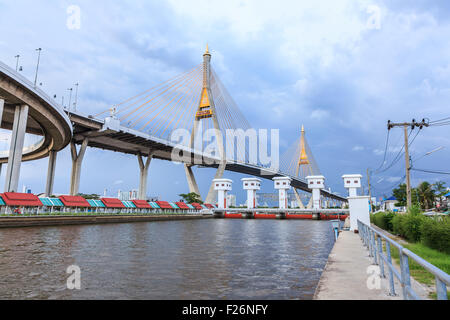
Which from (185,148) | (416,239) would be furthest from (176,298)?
(185,148)

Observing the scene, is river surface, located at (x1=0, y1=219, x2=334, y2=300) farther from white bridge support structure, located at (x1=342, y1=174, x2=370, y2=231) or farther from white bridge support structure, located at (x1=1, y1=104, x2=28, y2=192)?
white bridge support structure, located at (x1=1, y1=104, x2=28, y2=192)

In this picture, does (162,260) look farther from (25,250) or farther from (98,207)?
(98,207)

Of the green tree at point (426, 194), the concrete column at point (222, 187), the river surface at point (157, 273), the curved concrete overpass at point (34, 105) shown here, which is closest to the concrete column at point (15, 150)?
the curved concrete overpass at point (34, 105)

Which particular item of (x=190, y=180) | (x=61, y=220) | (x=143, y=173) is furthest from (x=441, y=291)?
(x=190, y=180)

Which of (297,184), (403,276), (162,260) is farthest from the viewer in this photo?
(297,184)

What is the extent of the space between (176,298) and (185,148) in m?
48.5

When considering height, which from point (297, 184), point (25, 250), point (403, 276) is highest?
point (297, 184)

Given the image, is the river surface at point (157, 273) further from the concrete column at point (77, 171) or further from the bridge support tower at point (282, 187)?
the bridge support tower at point (282, 187)

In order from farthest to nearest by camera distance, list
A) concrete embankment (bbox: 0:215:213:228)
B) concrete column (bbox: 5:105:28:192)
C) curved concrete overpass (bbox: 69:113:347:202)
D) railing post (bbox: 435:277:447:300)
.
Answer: curved concrete overpass (bbox: 69:113:347:202)
concrete column (bbox: 5:105:28:192)
concrete embankment (bbox: 0:215:213:228)
railing post (bbox: 435:277:447:300)

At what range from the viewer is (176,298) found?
185 inches

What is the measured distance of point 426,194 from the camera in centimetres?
6075

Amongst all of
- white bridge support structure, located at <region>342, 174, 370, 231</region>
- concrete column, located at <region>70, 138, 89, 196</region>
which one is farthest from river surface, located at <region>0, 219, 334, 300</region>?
concrete column, located at <region>70, 138, 89, 196</region>

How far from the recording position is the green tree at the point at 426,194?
60.4m

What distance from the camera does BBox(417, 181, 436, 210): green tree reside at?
60406mm
